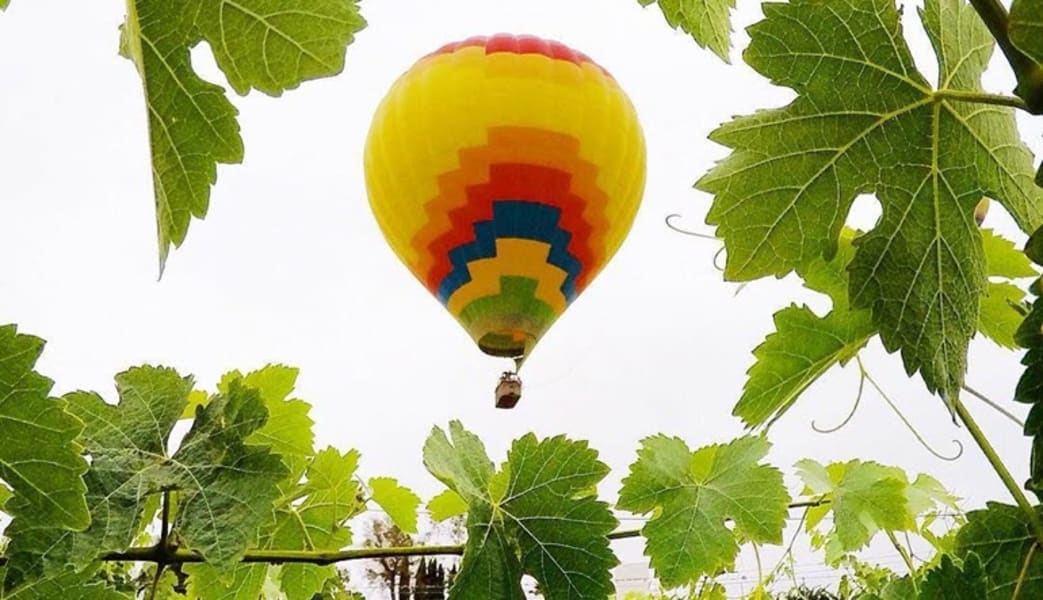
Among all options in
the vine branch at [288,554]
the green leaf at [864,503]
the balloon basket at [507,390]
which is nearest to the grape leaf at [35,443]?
the vine branch at [288,554]

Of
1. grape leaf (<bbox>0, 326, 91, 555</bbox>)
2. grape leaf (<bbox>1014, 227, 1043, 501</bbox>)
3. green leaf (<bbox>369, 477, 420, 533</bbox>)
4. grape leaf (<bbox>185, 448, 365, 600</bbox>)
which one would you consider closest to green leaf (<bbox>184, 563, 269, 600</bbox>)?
grape leaf (<bbox>185, 448, 365, 600</bbox>)

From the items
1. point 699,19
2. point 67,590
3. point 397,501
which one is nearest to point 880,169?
point 699,19

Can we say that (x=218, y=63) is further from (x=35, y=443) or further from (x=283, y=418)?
(x=283, y=418)

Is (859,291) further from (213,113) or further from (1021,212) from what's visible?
(213,113)

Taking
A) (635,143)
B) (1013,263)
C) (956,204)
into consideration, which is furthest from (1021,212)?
(635,143)

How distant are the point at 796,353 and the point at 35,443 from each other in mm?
595

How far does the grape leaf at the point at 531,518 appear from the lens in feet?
2.53

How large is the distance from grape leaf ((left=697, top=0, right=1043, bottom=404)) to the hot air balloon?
1.76m

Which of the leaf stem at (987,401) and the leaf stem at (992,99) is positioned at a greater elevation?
the leaf stem at (987,401)

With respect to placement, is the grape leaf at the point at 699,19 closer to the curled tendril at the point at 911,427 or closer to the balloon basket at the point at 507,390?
the curled tendril at the point at 911,427

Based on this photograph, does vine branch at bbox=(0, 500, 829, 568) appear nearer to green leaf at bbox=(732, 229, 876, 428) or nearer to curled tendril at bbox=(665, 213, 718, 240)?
green leaf at bbox=(732, 229, 876, 428)

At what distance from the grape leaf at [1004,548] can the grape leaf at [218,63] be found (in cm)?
42

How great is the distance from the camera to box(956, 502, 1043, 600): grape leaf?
20.8 inches

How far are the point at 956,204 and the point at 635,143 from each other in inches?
78.7
